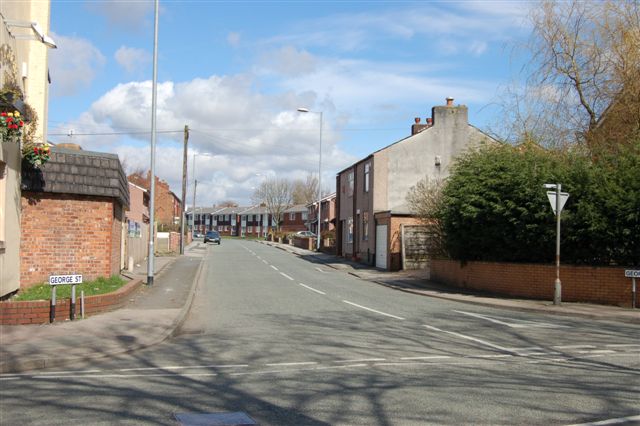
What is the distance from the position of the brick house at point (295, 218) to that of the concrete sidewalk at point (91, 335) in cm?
9141

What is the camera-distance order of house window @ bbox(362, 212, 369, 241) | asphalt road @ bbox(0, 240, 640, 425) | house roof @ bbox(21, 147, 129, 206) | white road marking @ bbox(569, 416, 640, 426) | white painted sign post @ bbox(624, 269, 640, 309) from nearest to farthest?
white road marking @ bbox(569, 416, 640, 426) < asphalt road @ bbox(0, 240, 640, 425) < house roof @ bbox(21, 147, 129, 206) < white painted sign post @ bbox(624, 269, 640, 309) < house window @ bbox(362, 212, 369, 241)

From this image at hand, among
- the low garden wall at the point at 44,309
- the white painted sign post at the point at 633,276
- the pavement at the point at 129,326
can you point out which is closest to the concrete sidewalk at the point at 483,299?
the pavement at the point at 129,326

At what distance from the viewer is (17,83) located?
615 inches

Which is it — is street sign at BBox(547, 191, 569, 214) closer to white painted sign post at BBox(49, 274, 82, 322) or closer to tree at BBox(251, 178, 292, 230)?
white painted sign post at BBox(49, 274, 82, 322)

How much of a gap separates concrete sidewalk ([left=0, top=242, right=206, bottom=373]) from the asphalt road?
342mm

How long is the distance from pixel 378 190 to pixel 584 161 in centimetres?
1808

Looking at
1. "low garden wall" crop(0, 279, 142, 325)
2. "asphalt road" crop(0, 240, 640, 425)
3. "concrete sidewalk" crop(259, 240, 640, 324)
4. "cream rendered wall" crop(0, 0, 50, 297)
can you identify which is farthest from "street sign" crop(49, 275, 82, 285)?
"concrete sidewalk" crop(259, 240, 640, 324)

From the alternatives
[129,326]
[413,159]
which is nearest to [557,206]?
[129,326]

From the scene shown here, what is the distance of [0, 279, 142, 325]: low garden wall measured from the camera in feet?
40.1

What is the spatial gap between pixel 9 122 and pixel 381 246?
2411 centimetres

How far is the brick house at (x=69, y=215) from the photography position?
1566cm

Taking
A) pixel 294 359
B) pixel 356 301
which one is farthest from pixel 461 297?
pixel 294 359

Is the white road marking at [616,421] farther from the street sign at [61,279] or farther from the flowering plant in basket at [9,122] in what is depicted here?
the flowering plant in basket at [9,122]

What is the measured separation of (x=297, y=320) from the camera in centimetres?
1464
